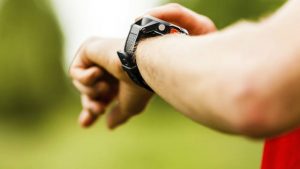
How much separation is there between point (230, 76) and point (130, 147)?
57.4 ft

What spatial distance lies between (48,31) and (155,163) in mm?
20482

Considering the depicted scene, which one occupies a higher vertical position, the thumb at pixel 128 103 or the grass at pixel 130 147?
the thumb at pixel 128 103

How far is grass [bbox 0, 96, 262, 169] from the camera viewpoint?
15.1 meters

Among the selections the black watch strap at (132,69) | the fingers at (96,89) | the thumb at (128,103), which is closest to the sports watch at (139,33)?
the black watch strap at (132,69)

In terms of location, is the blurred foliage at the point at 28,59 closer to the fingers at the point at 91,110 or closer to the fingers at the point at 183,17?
the fingers at the point at 91,110

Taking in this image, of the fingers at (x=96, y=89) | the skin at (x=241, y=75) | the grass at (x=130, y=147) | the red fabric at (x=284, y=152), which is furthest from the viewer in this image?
the grass at (x=130, y=147)

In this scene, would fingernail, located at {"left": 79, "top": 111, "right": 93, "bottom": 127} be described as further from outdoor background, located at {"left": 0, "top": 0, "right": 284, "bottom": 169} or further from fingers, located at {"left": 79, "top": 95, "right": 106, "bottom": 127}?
outdoor background, located at {"left": 0, "top": 0, "right": 284, "bottom": 169}

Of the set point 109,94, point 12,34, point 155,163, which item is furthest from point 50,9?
point 109,94

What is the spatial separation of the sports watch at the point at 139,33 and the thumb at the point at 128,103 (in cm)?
45

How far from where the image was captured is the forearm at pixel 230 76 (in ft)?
4.19

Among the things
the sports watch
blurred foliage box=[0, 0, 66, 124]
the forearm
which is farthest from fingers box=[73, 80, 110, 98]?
blurred foliage box=[0, 0, 66, 124]

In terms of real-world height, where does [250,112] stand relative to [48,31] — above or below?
above

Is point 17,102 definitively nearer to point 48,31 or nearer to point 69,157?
point 48,31

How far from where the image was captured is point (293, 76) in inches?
50.0
